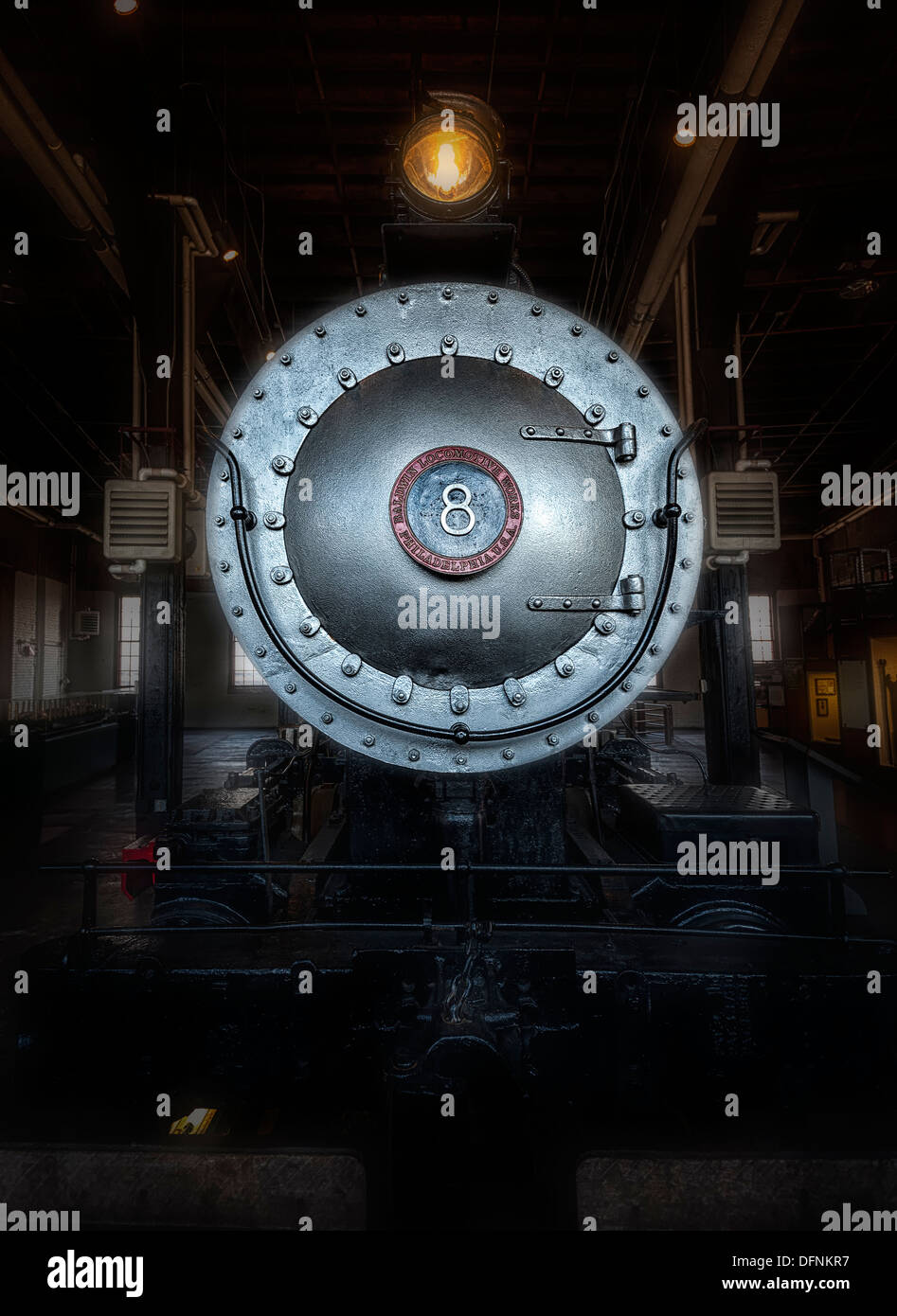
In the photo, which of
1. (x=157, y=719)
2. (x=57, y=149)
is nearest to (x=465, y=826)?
(x=157, y=719)

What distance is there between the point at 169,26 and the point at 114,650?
17.4 meters

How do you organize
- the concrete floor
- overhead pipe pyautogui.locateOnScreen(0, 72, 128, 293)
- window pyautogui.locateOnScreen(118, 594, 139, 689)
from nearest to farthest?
1. the concrete floor
2. overhead pipe pyautogui.locateOnScreen(0, 72, 128, 293)
3. window pyautogui.locateOnScreen(118, 594, 139, 689)

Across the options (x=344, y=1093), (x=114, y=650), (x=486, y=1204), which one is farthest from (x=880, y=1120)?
(x=114, y=650)

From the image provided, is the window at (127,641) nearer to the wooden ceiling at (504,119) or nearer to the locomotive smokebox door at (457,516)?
the wooden ceiling at (504,119)

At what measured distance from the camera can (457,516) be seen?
176 cm

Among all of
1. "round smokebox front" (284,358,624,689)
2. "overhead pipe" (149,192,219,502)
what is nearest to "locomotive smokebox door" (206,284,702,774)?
"round smokebox front" (284,358,624,689)

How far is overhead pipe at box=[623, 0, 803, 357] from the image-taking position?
98.5 inches

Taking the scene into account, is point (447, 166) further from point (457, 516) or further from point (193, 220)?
point (193, 220)

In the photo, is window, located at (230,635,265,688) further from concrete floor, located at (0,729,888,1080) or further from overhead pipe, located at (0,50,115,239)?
overhead pipe, located at (0,50,115,239)

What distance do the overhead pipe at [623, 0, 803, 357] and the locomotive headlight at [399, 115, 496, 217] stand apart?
4.93 ft

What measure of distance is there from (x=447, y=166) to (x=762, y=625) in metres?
19.0

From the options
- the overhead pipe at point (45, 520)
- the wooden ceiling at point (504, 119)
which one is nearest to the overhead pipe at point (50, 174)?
the wooden ceiling at point (504, 119)

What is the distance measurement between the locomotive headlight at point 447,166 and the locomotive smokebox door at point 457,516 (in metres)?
0.37
